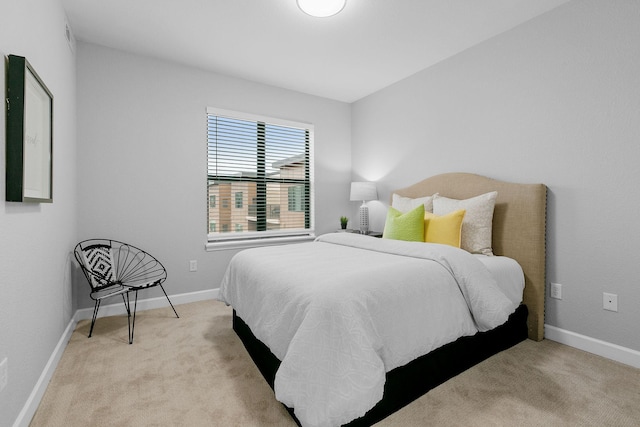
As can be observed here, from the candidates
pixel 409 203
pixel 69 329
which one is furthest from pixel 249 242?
pixel 409 203

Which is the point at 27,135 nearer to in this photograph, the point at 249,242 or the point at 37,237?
the point at 37,237

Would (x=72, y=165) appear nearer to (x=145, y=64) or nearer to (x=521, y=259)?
(x=145, y=64)

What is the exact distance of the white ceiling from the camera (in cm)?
234

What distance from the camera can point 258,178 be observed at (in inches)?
152

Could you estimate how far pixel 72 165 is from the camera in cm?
262

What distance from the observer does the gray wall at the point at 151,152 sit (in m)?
2.86

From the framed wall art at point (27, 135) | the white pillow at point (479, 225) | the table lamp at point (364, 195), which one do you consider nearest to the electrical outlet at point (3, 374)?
the framed wall art at point (27, 135)

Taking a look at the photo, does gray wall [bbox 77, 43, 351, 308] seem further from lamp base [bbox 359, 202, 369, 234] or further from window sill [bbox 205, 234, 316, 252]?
lamp base [bbox 359, 202, 369, 234]

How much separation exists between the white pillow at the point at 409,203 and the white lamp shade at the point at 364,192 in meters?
0.45

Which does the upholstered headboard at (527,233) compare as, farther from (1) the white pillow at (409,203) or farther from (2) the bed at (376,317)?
(1) the white pillow at (409,203)

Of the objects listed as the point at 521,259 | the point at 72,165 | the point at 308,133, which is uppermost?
the point at 308,133

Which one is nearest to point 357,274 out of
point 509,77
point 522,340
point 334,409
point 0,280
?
point 334,409

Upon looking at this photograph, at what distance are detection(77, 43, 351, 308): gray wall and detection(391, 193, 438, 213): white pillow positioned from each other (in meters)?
1.95

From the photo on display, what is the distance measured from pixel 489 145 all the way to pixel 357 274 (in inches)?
81.1
